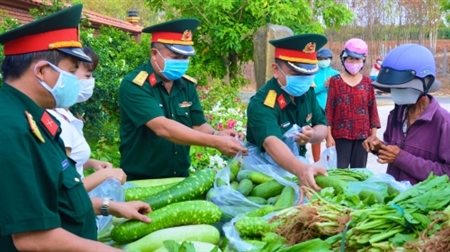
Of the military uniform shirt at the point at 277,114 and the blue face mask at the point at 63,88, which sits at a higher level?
the blue face mask at the point at 63,88

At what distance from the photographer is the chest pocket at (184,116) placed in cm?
437

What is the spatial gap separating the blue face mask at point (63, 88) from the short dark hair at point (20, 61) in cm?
4

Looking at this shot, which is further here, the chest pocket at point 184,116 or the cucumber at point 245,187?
the chest pocket at point 184,116

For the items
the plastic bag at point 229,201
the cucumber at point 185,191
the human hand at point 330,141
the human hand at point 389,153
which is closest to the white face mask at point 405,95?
the human hand at point 389,153

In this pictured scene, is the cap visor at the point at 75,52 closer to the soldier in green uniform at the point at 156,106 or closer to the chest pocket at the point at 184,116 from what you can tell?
the soldier in green uniform at the point at 156,106

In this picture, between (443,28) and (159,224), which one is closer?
(159,224)

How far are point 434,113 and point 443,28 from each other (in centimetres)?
3222

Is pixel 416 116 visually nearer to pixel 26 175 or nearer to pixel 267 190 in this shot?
pixel 267 190

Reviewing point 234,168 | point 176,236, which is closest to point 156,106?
point 234,168

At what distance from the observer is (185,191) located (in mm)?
3375

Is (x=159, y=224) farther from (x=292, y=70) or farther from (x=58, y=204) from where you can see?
(x=292, y=70)

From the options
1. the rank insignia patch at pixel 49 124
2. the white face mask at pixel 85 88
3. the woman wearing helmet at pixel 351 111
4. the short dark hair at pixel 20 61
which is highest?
the short dark hair at pixel 20 61

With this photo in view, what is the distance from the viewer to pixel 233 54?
12602mm

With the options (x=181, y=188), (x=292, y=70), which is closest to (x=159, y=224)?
(x=181, y=188)
